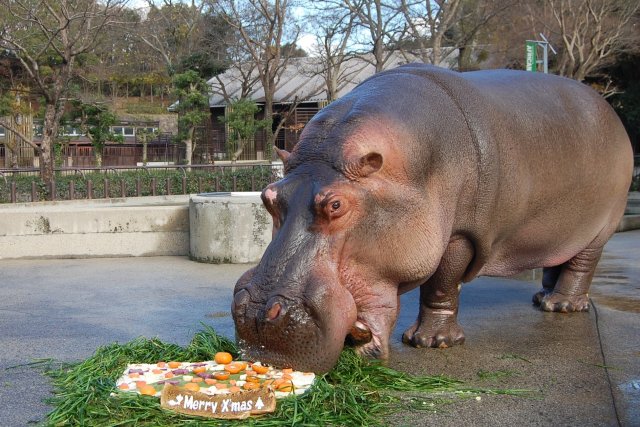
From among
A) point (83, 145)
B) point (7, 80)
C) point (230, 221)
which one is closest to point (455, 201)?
point (230, 221)

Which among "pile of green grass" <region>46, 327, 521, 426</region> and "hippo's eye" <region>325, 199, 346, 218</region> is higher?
"hippo's eye" <region>325, 199, 346, 218</region>

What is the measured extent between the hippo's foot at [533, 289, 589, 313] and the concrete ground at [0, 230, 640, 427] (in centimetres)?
9

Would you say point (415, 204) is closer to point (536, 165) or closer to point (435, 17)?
point (536, 165)

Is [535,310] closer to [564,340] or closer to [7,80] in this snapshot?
[564,340]

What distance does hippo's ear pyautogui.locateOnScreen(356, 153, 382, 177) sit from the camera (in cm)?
384

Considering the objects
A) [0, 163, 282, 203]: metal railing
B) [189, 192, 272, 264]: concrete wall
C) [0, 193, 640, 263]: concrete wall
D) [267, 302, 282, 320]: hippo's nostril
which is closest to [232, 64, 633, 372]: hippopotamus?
[267, 302, 282, 320]: hippo's nostril

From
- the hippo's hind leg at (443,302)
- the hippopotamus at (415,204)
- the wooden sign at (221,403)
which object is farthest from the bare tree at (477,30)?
the wooden sign at (221,403)

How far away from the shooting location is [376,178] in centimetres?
393

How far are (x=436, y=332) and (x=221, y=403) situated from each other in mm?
1897

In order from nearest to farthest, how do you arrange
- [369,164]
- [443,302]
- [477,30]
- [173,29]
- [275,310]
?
[275,310], [369,164], [443,302], [477,30], [173,29]

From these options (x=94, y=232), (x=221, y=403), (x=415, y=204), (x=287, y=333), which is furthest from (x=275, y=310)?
(x=94, y=232)

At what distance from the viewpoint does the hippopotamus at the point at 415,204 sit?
11.8 feet

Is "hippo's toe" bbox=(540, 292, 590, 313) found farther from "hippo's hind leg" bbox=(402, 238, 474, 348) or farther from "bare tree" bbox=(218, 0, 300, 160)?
"bare tree" bbox=(218, 0, 300, 160)

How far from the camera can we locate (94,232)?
971 cm
